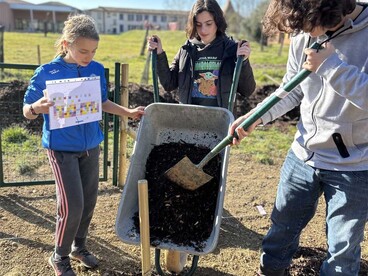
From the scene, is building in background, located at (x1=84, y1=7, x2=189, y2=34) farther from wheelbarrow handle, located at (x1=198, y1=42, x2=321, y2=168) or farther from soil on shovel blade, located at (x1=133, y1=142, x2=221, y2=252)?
wheelbarrow handle, located at (x1=198, y1=42, x2=321, y2=168)

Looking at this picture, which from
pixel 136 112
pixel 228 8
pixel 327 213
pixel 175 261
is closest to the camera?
pixel 327 213

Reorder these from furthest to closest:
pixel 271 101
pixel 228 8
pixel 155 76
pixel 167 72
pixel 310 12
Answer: pixel 228 8
pixel 167 72
pixel 155 76
pixel 271 101
pixel 310 12

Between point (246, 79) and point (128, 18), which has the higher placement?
point (246, 79)

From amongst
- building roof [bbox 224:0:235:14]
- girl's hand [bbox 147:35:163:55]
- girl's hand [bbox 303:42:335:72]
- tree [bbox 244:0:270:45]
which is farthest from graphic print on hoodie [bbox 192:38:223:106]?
building roof [bbox 224:0:235:14]

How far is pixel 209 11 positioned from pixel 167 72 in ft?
1.81

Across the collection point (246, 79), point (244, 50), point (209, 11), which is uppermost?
point (209, 11)

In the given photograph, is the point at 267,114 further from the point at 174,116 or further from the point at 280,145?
the point at 280,145

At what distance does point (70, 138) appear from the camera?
242 centimetres

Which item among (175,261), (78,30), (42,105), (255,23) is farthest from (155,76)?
(255,23)

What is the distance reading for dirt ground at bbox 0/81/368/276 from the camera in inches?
117

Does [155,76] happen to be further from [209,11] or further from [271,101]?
[271,101]

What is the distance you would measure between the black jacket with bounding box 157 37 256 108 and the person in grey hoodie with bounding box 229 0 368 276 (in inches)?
26.8

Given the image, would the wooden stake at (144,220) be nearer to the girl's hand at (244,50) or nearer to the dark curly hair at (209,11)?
the girl's hand at (244,50)

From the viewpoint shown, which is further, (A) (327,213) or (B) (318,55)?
(A) (327,213)
